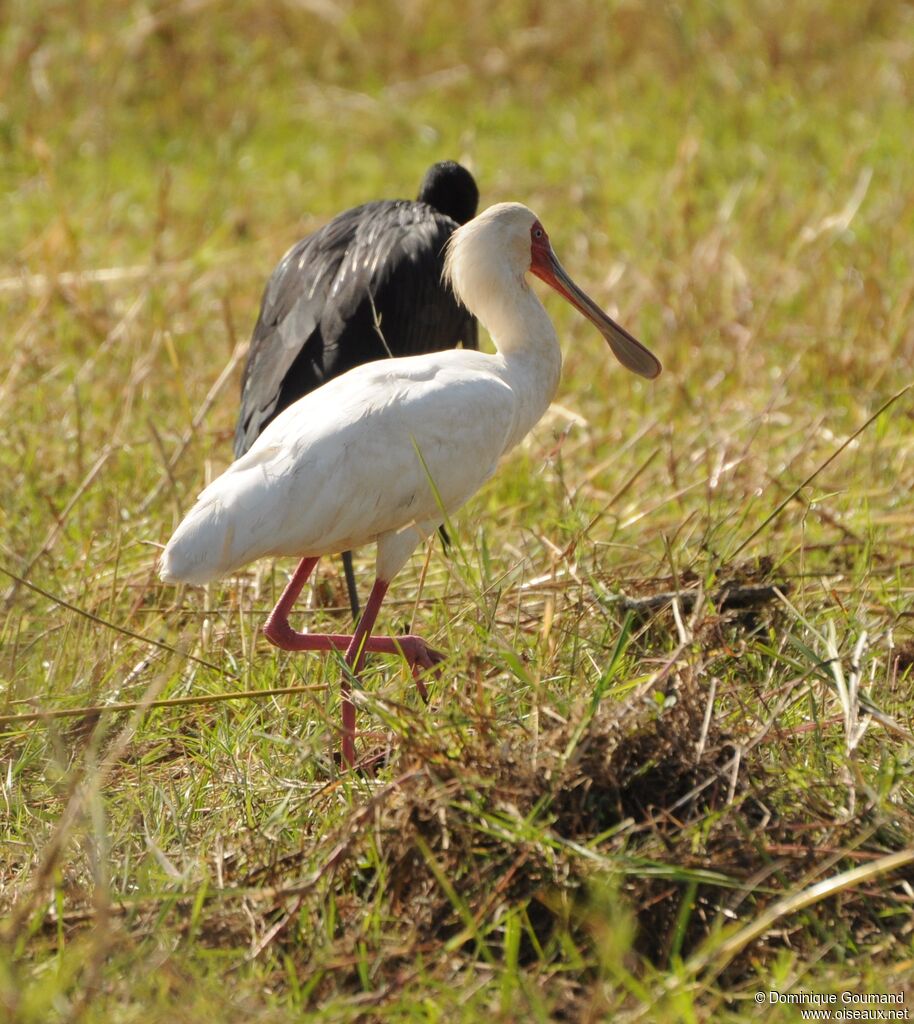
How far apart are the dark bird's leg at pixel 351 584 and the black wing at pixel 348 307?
1.44 ft

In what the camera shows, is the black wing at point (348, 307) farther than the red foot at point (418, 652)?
Yes

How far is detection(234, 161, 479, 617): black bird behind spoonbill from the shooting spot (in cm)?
456

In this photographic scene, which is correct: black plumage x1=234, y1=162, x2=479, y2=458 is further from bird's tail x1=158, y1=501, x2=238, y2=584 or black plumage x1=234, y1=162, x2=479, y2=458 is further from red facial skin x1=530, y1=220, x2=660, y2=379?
bird's tail x1=158, y1=501, x2=238, y2=584

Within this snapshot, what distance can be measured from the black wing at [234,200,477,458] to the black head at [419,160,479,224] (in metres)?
0.43

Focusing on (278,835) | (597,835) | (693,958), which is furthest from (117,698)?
(693,958)

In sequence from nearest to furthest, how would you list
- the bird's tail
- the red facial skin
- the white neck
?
the bird's tail, the white neck, the red facial skin

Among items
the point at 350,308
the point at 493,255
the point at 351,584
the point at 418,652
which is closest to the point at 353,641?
the point at 418,652

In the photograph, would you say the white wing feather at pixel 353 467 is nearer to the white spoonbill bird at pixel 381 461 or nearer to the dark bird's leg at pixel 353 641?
the white spoonbill bird at pixel 381 461

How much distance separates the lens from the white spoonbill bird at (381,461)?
11.6ft

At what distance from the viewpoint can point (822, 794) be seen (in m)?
3.05

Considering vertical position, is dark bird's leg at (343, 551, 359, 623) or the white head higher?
the white head

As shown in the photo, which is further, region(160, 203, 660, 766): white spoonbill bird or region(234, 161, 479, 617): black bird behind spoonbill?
region(234, 161, 479, 617): black bird behind spoonbill

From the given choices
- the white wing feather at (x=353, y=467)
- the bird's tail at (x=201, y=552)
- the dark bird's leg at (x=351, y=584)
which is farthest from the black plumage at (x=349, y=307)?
the bird's tail at (x=201, y=552)

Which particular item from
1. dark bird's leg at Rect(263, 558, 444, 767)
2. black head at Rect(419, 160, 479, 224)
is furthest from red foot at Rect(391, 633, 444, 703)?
black head at Rect(419, 160, 479, 224)
